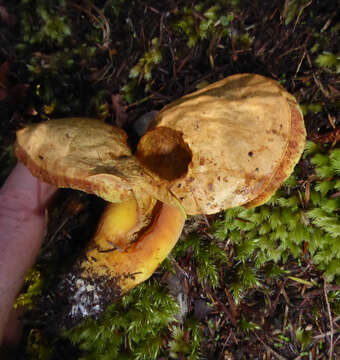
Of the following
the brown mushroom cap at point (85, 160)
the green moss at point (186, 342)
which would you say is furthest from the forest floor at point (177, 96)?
the brown mushroom cap at point (85, 160)

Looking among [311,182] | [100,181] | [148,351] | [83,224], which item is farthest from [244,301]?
[100,181]

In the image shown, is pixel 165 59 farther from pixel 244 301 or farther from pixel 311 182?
pixel 244 301

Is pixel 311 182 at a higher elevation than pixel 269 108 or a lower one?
lower

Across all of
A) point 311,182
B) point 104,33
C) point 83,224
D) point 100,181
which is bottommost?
point 311,182

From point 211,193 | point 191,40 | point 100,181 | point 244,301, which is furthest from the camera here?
point 191,40

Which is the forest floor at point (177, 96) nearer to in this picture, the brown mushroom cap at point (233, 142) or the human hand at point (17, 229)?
→ the human hand at point (17, 229)

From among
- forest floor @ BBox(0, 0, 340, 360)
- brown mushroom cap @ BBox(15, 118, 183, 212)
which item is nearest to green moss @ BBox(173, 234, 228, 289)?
forest floor @ BBox(0, 0, 340, 360)
